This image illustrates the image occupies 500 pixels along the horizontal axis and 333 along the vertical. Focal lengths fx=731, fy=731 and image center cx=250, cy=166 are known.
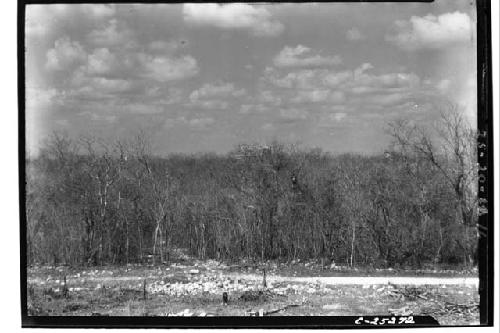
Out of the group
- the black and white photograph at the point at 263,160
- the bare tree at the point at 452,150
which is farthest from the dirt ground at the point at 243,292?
the bare tree at the point at 452,150

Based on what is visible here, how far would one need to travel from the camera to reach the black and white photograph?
26.2 ft

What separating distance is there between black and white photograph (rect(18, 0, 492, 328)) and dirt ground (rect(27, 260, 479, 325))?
16 millimetres

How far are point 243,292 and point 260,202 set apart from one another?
1018 millimetres

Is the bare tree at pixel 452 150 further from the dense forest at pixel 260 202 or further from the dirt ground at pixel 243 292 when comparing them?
the dirt ground at pixel 243 292

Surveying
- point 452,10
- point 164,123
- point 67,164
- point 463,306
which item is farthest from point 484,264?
point 67,164

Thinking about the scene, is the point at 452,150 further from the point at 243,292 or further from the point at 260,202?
the point at 243,292

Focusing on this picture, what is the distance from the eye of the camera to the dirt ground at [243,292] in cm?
802

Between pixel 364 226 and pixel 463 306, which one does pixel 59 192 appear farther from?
pixel 463 306

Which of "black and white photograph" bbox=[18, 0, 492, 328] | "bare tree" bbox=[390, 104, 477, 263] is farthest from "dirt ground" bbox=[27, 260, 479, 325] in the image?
"bare tree" bbox=[390, 104, 477, 263]

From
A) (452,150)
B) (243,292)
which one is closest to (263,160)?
(243,292)

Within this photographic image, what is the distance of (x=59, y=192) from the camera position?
8.07 meters

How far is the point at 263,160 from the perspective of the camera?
26.7ft

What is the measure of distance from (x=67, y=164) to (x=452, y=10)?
14.9ft

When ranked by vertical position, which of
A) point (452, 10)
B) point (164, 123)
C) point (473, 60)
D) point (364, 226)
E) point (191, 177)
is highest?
point (452, 10)
